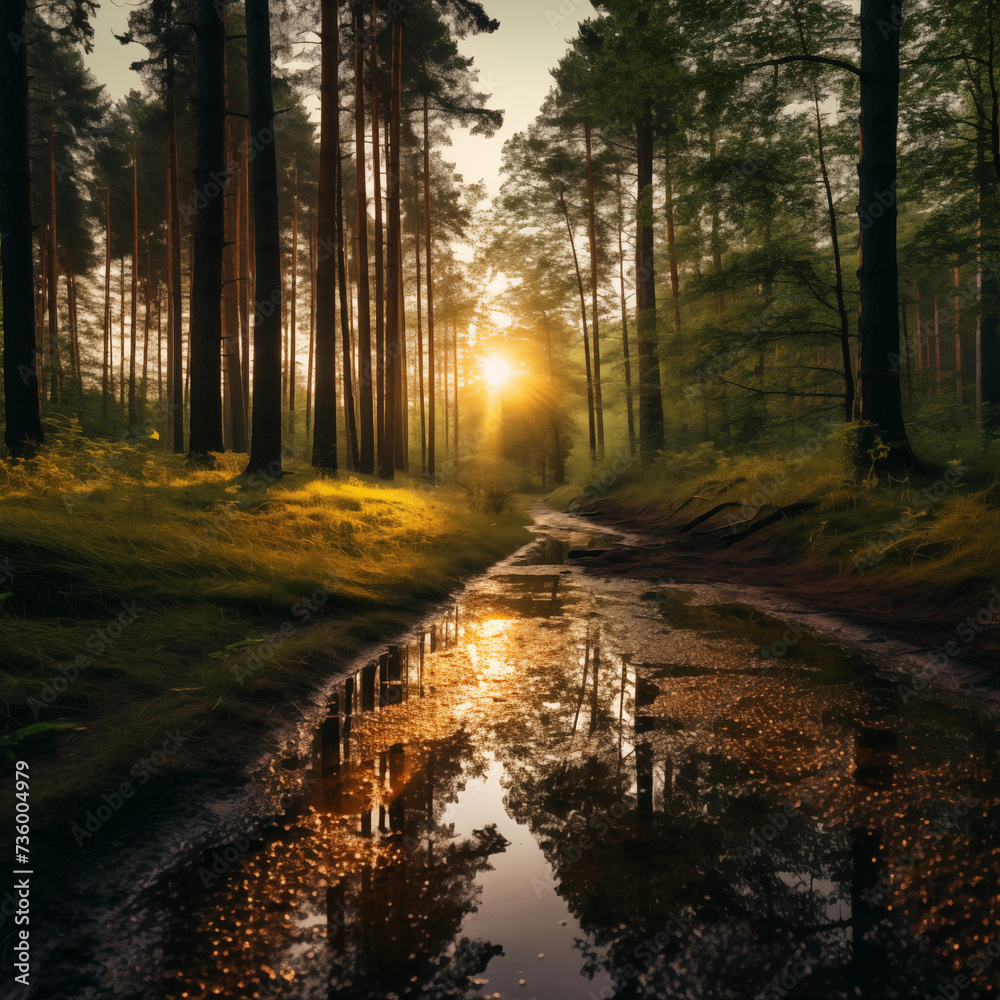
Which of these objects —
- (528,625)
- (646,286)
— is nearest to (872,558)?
(528,625)

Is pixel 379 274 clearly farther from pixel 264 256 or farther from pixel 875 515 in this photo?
pixel 875 515

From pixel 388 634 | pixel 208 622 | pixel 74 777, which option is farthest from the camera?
pixel 388 634

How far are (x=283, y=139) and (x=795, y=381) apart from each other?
69.8ft

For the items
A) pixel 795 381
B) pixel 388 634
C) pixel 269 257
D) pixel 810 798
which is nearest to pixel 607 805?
pixel 810 798

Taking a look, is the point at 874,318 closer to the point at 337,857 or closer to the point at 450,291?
the point at 337,857

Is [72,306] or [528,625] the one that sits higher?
[72,306]

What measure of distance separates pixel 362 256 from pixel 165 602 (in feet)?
46.5

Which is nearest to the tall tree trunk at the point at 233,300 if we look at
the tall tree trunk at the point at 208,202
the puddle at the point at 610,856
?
A: the tall tree trunk at the point at 208,202

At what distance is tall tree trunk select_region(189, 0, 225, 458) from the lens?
32.5 ft

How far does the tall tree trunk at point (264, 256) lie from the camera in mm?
10125

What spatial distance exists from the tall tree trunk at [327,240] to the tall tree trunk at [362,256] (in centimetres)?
260

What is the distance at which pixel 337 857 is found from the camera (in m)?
2.18

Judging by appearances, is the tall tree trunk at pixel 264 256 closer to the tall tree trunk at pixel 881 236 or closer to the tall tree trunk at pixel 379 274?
the tall tree trunk at pixel 379 274

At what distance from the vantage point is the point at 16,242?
7965mm
